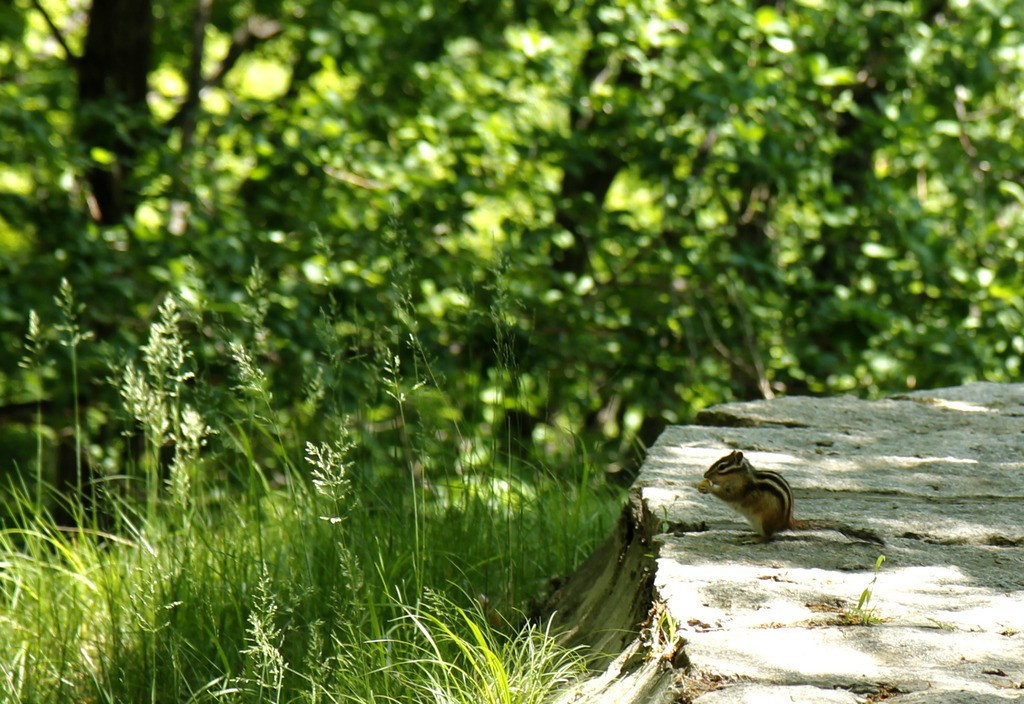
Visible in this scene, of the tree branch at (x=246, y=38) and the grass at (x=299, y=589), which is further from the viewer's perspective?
the tree branch at (x=246, y=38)

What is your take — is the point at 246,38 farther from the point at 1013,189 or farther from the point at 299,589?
the point at 299,589

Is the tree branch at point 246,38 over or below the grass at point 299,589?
over

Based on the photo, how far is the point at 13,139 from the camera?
19.8 feet

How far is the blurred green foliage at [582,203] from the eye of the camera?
627cm

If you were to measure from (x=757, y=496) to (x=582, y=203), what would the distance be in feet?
15.0

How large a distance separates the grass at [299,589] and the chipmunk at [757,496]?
563 mm

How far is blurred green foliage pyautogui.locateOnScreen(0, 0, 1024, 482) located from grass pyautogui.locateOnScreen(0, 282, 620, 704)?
243 centimetres

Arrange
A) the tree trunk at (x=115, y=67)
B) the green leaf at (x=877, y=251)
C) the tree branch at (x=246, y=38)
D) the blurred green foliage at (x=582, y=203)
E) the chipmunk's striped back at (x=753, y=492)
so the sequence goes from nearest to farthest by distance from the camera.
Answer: the chipmunk's striped back at (x=753, y=492) < the blurred green foliage at (x=582, y=203) < the green leaf at (x=877, y=251) < the tree trunk at (x=115, y=67) < the tree branch at (x=246, y=38)

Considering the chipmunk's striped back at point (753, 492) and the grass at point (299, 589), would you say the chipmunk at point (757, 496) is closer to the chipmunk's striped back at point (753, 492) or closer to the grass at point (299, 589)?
the chipmunk's striped back at point (753, 492)

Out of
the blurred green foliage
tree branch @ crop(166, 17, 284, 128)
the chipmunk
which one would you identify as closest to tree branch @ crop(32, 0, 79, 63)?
the blurred green foliage

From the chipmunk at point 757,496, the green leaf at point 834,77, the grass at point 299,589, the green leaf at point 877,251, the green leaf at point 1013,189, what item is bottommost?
the grass at point 299,589

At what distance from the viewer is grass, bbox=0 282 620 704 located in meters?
2.88

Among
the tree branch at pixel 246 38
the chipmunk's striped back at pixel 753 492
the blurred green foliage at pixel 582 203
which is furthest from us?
the tree branch at pixel 246 38

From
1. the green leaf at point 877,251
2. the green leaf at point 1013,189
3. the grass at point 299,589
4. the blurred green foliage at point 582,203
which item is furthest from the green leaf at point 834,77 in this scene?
the grass at point 299,589
